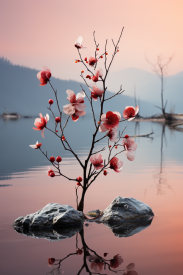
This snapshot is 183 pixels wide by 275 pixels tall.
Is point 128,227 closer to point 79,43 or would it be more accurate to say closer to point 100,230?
point 100,230

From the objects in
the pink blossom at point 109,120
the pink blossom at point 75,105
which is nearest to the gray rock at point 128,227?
the pink blossom at point 109,120

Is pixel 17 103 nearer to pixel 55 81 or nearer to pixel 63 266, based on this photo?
pixel 55 81

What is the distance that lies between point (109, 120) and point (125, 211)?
3.82 ft

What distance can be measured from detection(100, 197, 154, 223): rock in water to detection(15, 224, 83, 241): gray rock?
15.4 inches

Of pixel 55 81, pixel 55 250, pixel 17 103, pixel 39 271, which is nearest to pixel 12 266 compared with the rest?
pixel 39 271

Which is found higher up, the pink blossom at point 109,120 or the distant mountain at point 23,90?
the distant mountain at point 23,90

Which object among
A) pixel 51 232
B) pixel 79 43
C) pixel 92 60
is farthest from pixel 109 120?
pixel 51 232

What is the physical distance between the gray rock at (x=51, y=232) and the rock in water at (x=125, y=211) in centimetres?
39

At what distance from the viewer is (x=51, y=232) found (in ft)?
11.2

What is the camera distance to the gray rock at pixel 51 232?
3.27 metres

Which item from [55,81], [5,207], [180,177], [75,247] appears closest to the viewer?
[75,247]

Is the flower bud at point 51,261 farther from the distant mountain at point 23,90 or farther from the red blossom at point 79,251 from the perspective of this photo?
the distant mountain at point 23,90

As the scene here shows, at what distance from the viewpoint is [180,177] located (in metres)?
6.23

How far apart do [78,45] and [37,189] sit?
244 centimetres
